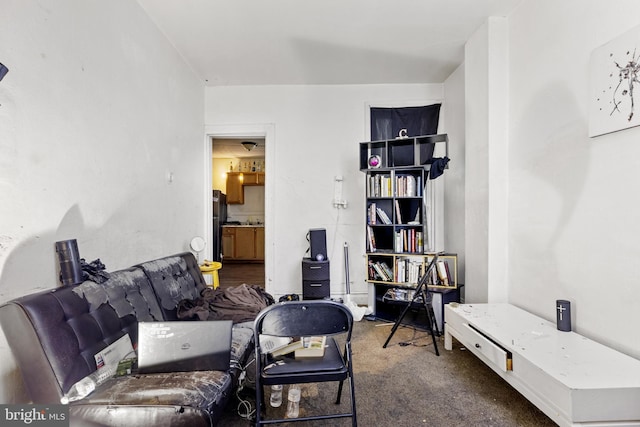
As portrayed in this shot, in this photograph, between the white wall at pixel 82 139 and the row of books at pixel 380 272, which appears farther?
the row of books at pixel 380 272

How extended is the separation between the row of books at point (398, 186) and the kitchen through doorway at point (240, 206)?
3791 mm

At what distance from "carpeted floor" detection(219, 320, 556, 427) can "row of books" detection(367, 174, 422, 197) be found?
1.63m

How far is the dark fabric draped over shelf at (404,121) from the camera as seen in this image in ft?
13.1

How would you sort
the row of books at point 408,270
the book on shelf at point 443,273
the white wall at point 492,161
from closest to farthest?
1. the white wall at point 492,161
2. the book on shelf at point 443,273
3. the row of books at point 408,270

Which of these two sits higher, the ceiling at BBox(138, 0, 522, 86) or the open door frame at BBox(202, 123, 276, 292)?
the ceiling at BBox(138, 0, 522, 86)

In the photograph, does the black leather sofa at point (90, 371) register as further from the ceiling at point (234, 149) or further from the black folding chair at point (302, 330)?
the ceiling at point (234, 149)

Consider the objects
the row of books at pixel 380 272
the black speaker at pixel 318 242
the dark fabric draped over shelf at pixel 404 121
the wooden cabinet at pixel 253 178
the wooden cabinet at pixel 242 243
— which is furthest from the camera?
the wooden cabinet at pixel 253 178

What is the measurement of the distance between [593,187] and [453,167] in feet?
6.09

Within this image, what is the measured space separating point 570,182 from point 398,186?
1600 mm

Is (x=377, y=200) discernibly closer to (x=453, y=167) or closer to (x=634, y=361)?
(x=453, y=167)

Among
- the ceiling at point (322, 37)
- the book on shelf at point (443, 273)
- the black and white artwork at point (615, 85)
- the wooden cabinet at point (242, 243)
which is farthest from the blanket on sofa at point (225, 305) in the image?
the wooden cabinet at point (242, 243)

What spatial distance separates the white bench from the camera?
51.1 inches

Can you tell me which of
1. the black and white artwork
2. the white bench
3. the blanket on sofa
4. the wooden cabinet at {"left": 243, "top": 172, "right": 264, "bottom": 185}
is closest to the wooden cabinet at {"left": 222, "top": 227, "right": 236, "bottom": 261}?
the wooden cabinet at {"left": 243, "top": 172, "right": 264, "bottom": 185}

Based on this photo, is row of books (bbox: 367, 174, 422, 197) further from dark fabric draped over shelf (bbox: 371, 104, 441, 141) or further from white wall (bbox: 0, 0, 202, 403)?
white wall (bbox: 0, 0, 202, 403)
